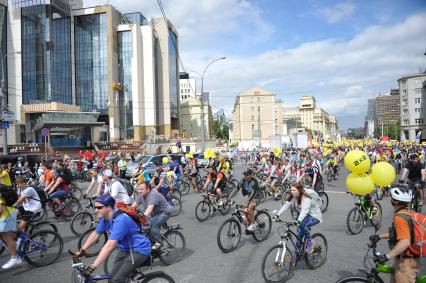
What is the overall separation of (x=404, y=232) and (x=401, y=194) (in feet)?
1.65

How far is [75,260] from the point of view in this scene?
4008 mm

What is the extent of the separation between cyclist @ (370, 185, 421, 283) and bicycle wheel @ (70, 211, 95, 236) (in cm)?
702

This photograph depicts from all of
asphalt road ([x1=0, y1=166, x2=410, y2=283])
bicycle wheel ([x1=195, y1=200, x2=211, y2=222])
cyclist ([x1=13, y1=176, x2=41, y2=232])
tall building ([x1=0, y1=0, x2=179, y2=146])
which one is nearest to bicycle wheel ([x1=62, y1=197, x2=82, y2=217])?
asphalt road ([x1=0, y1=166, x2=410, y2=283])

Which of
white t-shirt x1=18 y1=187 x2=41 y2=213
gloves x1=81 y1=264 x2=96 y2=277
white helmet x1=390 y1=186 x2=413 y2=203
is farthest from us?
white t-shirt x1=18 y1=187 x2=41 y2=213

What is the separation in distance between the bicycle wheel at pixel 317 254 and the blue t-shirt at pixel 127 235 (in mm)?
3357

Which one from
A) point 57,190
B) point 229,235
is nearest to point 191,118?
point 57,190

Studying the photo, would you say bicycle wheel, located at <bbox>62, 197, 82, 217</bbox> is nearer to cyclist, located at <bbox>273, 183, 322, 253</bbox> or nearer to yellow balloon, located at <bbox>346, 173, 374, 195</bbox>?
cyclist, located at <bbox>273, 183, 322, 253</bbox>

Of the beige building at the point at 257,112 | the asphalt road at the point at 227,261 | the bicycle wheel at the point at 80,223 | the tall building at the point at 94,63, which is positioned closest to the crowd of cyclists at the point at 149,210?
the asphalt road at the point at 227,261

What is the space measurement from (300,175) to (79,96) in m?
67.3

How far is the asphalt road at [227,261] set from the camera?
591 cm

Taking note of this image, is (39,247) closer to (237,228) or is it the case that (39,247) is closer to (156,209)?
(156,209)

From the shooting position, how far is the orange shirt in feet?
11.9

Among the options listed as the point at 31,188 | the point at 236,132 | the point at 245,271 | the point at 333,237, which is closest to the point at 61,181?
the point at 31,188

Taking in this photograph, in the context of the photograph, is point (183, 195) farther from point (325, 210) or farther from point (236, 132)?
point (236, 132)
